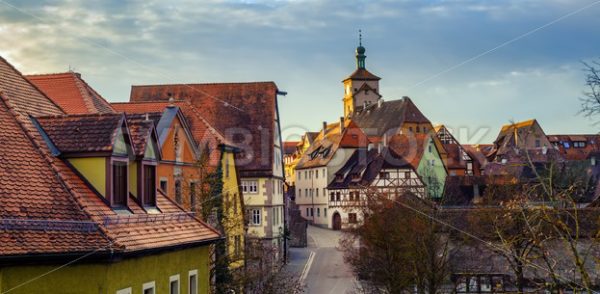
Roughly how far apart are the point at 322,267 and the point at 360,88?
80617 mm

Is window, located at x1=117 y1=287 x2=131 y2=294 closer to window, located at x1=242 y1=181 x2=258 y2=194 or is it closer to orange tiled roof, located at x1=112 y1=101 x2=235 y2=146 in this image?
orange tiled roof, located at x1=112 y1=101 x2=235 y2=146

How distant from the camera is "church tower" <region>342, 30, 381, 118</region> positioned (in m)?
124

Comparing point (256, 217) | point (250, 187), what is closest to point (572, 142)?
point (256, 217)

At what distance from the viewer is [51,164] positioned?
13484mm

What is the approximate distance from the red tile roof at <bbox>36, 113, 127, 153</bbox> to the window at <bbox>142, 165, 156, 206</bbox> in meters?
2.04

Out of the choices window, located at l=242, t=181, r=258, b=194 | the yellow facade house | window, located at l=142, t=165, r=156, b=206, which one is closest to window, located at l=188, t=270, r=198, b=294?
the yellow facade house

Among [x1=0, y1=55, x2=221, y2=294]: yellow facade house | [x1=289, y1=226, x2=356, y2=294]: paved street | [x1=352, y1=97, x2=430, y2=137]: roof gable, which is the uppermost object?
[x1=352, y1=97, x2=430, y2=137]: roof gable

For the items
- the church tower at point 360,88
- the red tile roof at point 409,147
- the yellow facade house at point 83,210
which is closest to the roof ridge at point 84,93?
the yellow facade house at point 83,210

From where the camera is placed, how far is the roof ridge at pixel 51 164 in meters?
12.7

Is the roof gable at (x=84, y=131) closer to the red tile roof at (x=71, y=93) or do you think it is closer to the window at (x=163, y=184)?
the red tile roof at (x=71, y=93)

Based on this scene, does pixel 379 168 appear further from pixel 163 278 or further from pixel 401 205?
pixel 163 278

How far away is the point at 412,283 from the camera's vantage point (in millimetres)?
32750

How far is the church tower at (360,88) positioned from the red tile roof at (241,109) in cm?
7600

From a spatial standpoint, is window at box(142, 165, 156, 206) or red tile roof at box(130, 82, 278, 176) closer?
window at box(142, 165, 156, 206)
